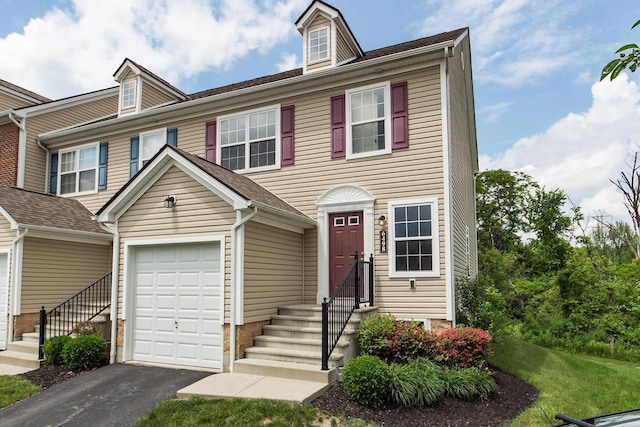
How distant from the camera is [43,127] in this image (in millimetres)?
14969

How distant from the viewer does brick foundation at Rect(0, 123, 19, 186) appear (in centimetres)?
1417

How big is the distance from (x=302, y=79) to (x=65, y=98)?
31.7ft

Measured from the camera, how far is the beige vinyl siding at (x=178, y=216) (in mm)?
8523

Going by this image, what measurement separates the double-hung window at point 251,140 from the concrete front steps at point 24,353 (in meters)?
6.08

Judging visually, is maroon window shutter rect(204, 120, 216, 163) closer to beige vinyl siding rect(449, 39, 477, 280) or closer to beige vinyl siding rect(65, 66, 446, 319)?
beige vinyl siding rect(65, 66, 446, 319)

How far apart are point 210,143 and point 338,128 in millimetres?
3726

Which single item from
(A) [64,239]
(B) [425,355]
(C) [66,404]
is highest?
(A) [64,239]

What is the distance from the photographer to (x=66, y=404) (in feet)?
23.0

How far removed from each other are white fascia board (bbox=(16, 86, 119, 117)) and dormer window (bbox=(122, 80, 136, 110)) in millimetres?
1999

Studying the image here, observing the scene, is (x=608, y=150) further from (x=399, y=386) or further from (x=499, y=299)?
(x=399, y=386)

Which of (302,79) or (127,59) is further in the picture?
(127,59)

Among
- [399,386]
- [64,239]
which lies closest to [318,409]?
[399,386]

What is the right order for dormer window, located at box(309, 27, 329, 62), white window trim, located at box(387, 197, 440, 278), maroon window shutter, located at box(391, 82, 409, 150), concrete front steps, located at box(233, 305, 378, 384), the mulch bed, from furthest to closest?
dormer window, located at box(309, 27, 329, 62), maroon window shutter, located at box(391, 82, 409, 150), white window trim, located at box(387, 197, 440, 278), concrete front steps, located at box(233, 305, 378, 384), the mulch bed

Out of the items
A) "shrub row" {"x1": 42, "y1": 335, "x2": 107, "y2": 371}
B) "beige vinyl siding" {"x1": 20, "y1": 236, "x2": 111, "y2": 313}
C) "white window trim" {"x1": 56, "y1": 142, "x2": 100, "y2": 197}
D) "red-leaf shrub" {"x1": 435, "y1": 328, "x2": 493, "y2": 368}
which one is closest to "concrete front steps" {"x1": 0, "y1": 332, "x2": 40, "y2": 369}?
"shrub row" {"x1": 42, "y1": 335, "x2": 107, "y2": 371}
